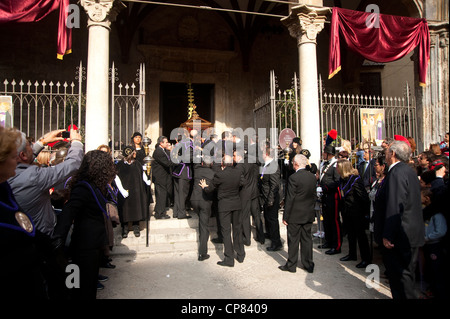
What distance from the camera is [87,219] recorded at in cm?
321

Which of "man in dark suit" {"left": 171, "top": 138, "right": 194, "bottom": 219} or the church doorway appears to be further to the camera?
the church doorway

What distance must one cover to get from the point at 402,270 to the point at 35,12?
28.3 ft

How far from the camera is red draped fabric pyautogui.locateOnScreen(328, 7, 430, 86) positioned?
8.60 m

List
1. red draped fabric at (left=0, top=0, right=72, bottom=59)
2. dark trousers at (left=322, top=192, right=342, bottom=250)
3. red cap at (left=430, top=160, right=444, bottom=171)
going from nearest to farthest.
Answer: red cap at (left=430, top=160, right=444, bottom=171) < dark trousers at (left=322, top=192, right=342, bottom=250) < red draped fabric at (left=0, top=0, right=72, bottom=59)

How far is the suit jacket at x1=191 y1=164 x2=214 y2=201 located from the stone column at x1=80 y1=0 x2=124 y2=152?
2.75 metres

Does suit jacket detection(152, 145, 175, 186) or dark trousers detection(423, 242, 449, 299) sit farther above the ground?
suit jacket detection(152, 145, 175, 186)

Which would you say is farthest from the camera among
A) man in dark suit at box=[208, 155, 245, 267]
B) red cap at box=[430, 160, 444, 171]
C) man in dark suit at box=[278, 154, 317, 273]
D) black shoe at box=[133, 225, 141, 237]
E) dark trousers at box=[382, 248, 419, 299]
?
black shoe at box=[133, 225, 141, 237]

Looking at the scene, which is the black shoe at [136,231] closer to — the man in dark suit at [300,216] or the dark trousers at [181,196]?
the dark trousers at [181,196]

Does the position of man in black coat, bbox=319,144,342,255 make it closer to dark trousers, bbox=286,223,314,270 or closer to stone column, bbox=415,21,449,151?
dark trousers, bbox=286,223,314,270

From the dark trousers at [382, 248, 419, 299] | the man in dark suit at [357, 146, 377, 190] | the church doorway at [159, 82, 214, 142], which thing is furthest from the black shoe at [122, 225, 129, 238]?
the church doorway at [159, 82, 214, 142]

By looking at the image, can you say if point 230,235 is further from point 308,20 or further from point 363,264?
point 308,20

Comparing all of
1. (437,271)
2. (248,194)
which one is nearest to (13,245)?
(437,271)

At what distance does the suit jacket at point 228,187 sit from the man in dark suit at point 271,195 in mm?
993
